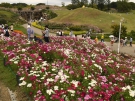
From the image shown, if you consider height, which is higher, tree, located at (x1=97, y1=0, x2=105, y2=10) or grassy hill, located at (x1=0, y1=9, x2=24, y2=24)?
tree, located at (x1=97, y1=0, x2=105, y2=10)

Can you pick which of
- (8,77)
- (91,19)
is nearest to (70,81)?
(8,77)

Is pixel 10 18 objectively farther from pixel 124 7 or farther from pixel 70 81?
pixel 70 81

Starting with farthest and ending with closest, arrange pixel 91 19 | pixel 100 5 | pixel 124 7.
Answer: pixel 100 5 → pixel 124 7 → pixel 91 19

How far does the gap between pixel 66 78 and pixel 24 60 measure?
11.7 feet

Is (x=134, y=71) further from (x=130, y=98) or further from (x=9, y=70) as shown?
(x=9, y=70)

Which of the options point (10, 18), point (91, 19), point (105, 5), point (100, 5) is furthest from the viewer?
point (105, 5)

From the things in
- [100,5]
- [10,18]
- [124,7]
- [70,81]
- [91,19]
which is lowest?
[91,19]

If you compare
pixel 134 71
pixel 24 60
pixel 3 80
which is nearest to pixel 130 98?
pixel 134 71

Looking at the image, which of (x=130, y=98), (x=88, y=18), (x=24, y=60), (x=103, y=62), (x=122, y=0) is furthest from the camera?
(x=122, y=0)

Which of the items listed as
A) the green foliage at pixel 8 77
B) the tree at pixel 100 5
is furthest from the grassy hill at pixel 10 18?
the tree at pixel 100 5

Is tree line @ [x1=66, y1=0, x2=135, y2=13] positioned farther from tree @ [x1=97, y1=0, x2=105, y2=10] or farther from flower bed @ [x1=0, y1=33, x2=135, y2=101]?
flower bed @ [x1=0, y1=33, x2=135, y2=101]

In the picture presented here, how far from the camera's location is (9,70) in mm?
12719

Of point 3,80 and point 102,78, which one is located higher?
point 102,78

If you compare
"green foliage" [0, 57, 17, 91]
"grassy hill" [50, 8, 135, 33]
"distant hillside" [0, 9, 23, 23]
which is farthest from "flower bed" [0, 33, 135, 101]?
"distant hillside" [0, 9, 23, 23]
